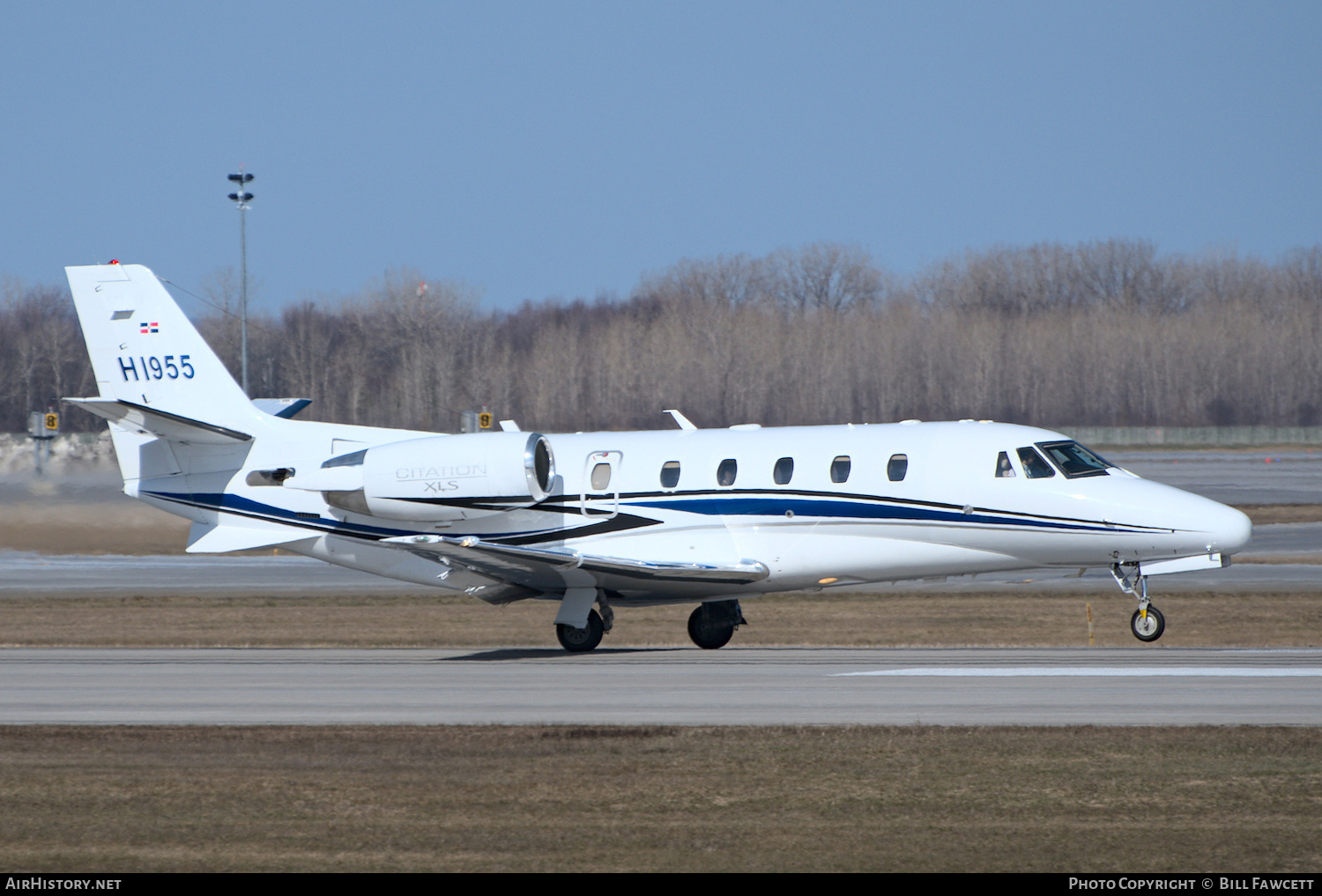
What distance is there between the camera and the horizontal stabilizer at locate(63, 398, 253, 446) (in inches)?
855

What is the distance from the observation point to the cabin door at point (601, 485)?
2228cm

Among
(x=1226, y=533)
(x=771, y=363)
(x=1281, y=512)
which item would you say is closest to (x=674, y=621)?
(x=1226, y=533)

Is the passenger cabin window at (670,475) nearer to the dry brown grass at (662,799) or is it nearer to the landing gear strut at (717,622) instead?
the landing gear strut at (717,622)

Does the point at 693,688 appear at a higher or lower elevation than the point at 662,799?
lower

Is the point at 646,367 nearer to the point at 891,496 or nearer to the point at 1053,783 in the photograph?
the point at 891,496

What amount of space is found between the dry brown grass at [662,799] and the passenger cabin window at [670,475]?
330 inches

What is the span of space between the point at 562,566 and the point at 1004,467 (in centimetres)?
657

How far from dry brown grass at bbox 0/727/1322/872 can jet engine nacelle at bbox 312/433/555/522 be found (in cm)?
821

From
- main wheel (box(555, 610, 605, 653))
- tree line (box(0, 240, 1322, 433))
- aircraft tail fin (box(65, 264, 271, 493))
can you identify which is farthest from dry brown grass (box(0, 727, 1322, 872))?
tree line (box(0, 240, 1322, 433))

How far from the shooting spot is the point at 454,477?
2216cm

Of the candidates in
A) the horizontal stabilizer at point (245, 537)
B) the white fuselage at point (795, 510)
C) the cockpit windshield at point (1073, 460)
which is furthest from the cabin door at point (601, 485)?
the cockpit windshield at point (1073, 460)

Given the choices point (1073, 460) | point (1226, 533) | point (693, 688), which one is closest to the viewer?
point (693, 688)

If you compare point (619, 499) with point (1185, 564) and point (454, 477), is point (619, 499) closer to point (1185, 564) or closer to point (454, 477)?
point (454, 477)

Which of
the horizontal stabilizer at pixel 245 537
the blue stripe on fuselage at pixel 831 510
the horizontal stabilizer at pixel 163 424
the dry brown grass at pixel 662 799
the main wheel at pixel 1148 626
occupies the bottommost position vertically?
the dry brown grass at pixel 662 799
